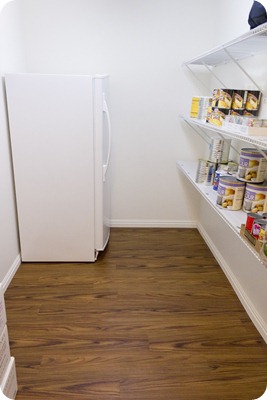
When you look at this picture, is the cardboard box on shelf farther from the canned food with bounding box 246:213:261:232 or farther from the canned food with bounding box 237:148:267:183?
the canned food with bounding box 237:148:267:183

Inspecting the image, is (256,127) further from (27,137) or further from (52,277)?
(52,277)

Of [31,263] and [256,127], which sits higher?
[256,127]

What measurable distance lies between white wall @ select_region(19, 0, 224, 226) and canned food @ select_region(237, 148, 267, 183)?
1.52m

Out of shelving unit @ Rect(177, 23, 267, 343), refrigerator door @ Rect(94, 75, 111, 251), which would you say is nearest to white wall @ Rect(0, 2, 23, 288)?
refrigerator door @ Rect(94, 75, 111, 251)

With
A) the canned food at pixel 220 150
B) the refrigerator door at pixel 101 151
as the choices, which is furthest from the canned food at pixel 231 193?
the refrigerator door at pixel 101 151

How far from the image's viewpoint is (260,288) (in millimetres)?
2023

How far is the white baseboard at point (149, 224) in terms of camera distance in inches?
139

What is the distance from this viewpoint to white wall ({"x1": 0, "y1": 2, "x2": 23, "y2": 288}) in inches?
92.0

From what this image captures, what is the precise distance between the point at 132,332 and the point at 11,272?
3.65ft

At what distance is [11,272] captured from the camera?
251cm

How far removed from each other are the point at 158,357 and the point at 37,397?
0.66 meters

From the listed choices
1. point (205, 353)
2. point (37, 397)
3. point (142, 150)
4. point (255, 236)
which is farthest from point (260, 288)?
point (142, 150)

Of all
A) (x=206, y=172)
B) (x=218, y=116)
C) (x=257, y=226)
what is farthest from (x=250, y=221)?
(x=206, y=172)

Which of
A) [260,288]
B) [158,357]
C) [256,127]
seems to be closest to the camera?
[256,127]
